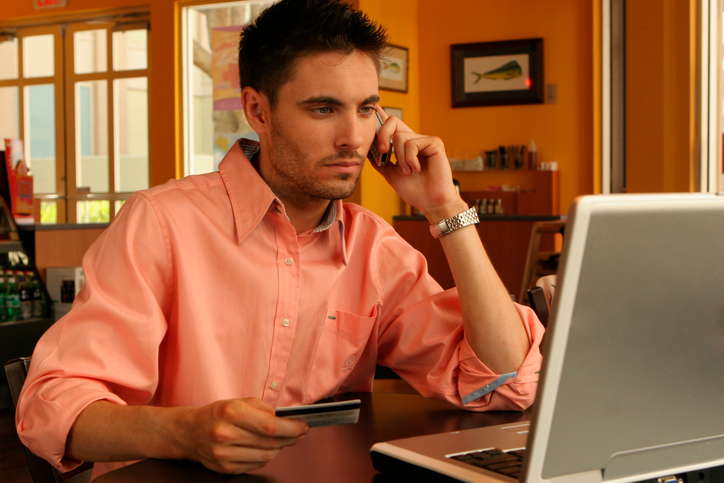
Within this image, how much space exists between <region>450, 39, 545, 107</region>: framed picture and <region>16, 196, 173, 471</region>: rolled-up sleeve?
545cm

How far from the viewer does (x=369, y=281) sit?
1313mm

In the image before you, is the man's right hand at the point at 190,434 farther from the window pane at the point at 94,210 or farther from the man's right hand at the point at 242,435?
the window pane at the point at 94,210

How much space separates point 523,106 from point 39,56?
5.40 metres

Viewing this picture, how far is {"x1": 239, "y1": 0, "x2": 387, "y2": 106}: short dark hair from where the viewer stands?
1267mm

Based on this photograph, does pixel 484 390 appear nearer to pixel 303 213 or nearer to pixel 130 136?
pixel 303 213

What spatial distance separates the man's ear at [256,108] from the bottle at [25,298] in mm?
2821

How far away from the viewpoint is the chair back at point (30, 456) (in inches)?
38.7

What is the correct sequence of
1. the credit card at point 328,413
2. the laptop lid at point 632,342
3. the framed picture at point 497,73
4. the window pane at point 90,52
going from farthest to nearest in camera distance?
the window pane at point 90,52, the framed picture at point 497,73, the credit card at point 328,413, the laptop lid at point 632,342

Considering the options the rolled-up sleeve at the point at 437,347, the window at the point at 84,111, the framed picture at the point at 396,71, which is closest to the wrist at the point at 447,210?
the rolled-up sleeve at the point at 437,347

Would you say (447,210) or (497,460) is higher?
(447,210)

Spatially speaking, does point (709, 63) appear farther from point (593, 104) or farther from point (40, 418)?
point (40, 418)

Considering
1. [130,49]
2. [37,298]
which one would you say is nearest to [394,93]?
[130,49]

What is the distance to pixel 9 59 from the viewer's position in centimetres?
773

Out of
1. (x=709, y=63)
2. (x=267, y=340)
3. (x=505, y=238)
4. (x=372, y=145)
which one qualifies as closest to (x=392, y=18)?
(x=505, y=238)
